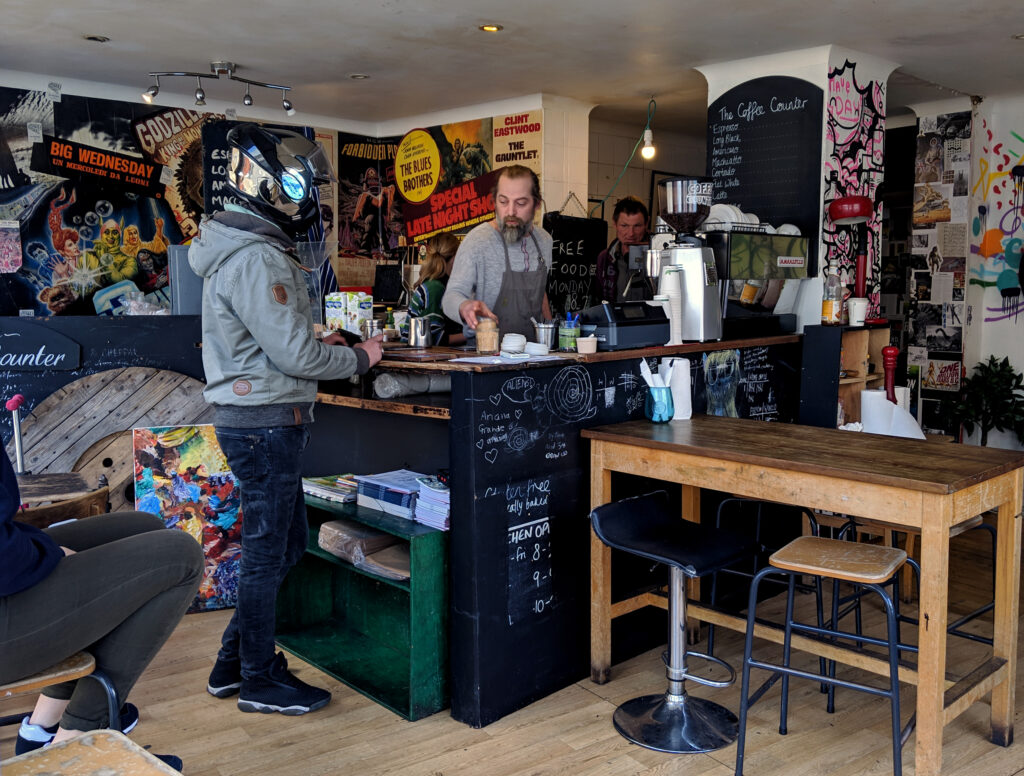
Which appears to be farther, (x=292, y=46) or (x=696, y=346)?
(x=292, y=46)

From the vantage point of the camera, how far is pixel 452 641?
9.69 ft

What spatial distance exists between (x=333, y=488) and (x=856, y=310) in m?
2.94

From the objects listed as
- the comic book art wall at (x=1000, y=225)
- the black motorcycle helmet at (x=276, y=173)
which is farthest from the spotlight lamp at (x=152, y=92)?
the comic book art wall at (x=1000, y=225)

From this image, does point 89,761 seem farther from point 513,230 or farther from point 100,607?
point 513,230

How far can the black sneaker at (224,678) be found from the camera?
308 cm

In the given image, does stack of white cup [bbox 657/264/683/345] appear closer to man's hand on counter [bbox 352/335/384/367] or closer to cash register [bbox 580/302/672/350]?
cash register [bbox 580/302/672/350]

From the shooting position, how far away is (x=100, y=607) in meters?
1.91

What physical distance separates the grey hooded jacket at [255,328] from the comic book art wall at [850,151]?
3.55 m

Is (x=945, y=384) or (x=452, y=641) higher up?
(x=945, y=384)

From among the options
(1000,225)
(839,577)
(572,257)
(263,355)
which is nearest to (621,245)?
(572,257)

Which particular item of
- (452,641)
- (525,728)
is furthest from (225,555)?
(525,728)

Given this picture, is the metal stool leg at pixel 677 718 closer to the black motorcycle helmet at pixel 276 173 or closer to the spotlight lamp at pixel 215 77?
the black motorcycle helmet at pixel 276 173

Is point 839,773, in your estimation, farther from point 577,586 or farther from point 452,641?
point 452,641

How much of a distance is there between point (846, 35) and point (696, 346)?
2.46 metres
